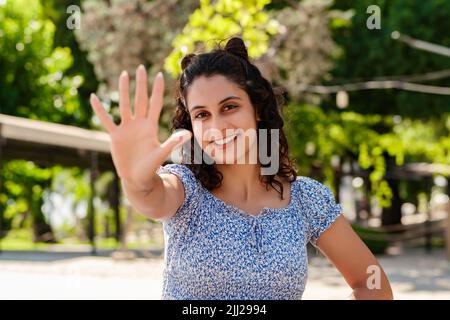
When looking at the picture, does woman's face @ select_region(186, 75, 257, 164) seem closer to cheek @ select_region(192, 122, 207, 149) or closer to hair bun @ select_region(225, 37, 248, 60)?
cheek @ select_region(192, 122, 207, 149)

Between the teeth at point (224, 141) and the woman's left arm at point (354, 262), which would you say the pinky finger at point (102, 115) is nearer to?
the teeth at point (224, 141)

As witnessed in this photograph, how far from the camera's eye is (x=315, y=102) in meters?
18.6

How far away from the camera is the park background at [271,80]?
1280 cm

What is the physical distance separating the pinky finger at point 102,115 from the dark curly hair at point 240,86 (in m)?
0.47

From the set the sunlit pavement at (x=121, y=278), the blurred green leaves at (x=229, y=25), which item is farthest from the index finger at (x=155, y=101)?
the sunlit pavement at (x=121, y=278)

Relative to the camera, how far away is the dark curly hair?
2.11 meters

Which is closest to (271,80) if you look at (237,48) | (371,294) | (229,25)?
(229,25)

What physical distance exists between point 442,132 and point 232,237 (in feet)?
93.5

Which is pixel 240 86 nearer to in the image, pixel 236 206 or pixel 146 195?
pixel 236 206

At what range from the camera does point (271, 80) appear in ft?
29.5

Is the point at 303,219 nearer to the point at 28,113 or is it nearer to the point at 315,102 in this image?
the point at 315,102

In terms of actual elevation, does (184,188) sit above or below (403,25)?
below

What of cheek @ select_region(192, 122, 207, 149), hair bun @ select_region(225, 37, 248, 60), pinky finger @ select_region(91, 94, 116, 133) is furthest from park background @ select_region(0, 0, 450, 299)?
pinky finger @ select_region(91, 94, 116, 133)
